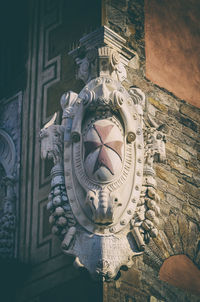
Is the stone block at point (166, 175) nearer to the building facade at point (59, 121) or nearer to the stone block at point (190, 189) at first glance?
the building facade at point (59, 121)

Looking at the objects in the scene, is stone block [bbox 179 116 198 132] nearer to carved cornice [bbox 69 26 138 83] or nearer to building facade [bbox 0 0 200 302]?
building facade [bbox 0 0 200 302]

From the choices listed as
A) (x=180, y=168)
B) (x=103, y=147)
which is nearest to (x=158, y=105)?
(x=180, y=168)

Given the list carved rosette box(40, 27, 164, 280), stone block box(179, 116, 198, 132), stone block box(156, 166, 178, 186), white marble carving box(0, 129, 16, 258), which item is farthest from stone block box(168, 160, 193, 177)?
white marble carving box(0, 129, 16, 258)

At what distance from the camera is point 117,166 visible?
1245 cm

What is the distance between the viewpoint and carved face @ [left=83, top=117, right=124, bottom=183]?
40.5 feet

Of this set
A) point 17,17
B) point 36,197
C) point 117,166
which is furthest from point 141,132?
point 17,17

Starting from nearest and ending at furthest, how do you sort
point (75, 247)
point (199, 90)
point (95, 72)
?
point (75, 247) < point (95, 72) < point (199, 90)

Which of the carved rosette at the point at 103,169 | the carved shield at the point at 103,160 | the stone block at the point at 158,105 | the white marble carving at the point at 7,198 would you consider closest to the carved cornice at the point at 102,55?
the carved rosette at the point at 103,169

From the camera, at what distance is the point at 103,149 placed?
40.8ft

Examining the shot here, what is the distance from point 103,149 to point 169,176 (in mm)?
1607

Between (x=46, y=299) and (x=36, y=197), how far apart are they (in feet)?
4.54

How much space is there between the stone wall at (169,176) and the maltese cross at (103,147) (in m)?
1.16

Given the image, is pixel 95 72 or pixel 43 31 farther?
pixel 43 31

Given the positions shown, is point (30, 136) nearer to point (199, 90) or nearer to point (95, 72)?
point (95, 72)
